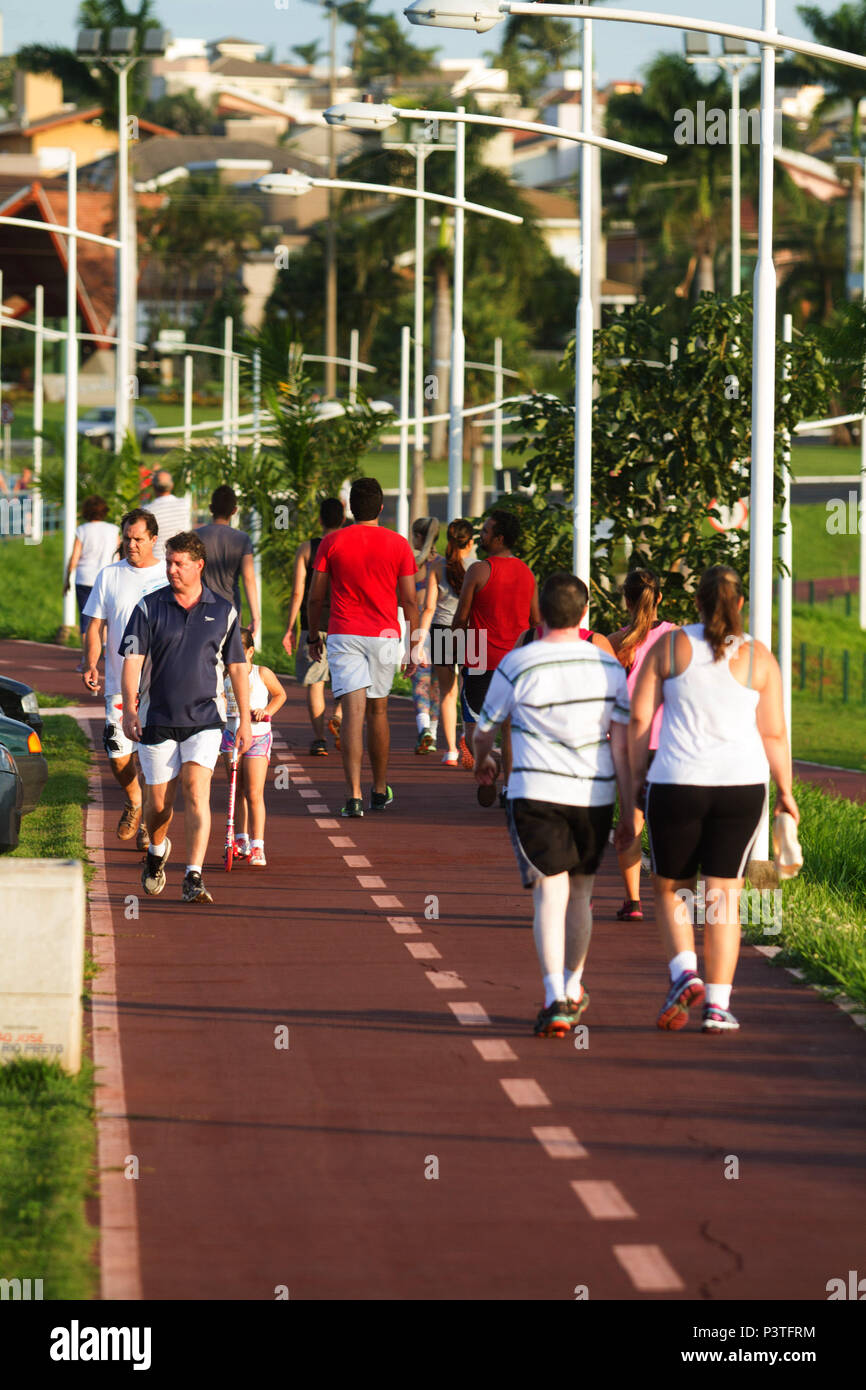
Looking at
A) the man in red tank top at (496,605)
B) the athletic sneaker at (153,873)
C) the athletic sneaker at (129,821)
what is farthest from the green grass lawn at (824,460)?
the athletic sneaker at (153,873)

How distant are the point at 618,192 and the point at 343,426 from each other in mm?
68254

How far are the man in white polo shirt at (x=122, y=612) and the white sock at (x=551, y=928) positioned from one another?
476 centimetres

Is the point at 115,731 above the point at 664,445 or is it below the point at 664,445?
below

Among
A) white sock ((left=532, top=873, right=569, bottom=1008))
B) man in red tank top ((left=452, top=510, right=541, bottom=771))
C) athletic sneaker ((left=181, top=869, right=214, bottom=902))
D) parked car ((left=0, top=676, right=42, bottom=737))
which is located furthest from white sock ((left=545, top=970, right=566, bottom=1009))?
parked car ((left=0, top=676, right=42, bottom=737))

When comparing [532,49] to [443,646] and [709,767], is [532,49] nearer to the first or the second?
[443,646]

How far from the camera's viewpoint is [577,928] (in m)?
9.55

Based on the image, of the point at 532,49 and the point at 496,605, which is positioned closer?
the point at 496,605

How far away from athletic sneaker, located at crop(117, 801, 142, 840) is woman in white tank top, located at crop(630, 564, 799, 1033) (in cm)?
588

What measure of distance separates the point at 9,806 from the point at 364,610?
3.25m

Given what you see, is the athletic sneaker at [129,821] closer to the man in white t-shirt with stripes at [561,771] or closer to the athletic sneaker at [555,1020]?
the man in white t-shirt with stripes at [561,771]

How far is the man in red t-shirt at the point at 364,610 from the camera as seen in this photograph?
1527cm

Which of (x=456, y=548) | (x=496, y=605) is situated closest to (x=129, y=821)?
(x=496, y=605)

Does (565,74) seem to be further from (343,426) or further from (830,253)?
(343,426)
